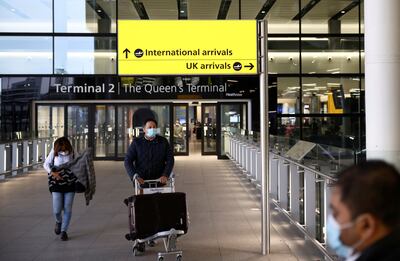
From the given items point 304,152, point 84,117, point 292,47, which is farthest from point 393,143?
point 84,117

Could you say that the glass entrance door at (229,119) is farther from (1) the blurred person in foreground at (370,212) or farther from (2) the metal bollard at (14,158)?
(1) the blurred person in foreground at (370,212)

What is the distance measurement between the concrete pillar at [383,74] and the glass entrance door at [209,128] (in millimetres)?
15841

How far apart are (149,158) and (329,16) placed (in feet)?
50.8

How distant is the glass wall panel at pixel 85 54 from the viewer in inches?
765

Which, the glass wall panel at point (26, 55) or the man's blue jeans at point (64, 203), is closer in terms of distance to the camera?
the man's blue jeans at point (64, 203)

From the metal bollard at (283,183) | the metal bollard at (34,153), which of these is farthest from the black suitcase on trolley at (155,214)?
the metal bollard at (34,153)

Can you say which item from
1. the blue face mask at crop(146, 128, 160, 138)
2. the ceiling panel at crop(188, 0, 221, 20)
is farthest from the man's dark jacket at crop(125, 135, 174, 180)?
the ceiling panel at crop(188, 0, 221, 20)

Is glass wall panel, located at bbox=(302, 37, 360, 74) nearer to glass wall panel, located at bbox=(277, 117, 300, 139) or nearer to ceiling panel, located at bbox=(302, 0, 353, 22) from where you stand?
ceiling panel, located at bbox=(302, 0, 353, 22)

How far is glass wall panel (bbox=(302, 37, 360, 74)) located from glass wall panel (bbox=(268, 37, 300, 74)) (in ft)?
0.97

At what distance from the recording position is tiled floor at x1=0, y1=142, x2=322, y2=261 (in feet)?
19.9

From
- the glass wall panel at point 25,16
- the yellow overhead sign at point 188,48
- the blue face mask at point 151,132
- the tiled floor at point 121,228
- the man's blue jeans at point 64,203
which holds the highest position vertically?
the glass wall panel at point 25,16

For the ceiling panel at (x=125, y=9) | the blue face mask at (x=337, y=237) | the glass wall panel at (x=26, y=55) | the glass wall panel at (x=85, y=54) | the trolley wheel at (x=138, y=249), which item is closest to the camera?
the blue face mask at (x=337, y=237)

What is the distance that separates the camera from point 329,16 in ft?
65.9

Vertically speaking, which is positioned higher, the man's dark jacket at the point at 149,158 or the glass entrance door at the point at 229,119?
the glass entrance door at the point at 229,119
